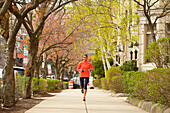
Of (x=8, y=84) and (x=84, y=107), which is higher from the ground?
(x=8, y=84)

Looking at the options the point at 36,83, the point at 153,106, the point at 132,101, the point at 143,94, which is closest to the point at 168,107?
the point at 153,106

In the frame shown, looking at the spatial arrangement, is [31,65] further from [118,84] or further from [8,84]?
[118,84]

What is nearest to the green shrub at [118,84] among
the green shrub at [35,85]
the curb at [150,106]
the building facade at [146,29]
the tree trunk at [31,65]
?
the building facade at [146,29]

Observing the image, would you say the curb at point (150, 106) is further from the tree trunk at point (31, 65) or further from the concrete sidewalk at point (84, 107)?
the tree trunk at point (31, 65)

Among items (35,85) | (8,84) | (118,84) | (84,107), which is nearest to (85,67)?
(84,107)

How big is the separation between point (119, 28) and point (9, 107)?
19.1m

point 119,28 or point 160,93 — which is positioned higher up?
point 119,28

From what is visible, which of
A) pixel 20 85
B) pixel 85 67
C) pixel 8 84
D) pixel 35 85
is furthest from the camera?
pixel 35 85

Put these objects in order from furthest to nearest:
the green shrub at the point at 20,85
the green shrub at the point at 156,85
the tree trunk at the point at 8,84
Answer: the green shrub at the point at 20,85 → the tree trunk at the point at 8,84 → the green shrub at the point at 156,85

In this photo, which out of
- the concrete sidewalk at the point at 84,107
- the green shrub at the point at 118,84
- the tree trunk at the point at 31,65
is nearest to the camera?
the concrete sidewalk at the point at 84,107

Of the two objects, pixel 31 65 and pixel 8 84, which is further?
pixel 31 65

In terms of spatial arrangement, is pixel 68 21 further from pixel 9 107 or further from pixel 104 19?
pixel 9 107

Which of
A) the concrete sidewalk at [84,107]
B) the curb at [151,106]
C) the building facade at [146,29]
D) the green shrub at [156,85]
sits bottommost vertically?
the concrete sidewalk at [84,107]

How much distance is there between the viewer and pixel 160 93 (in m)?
9.94
